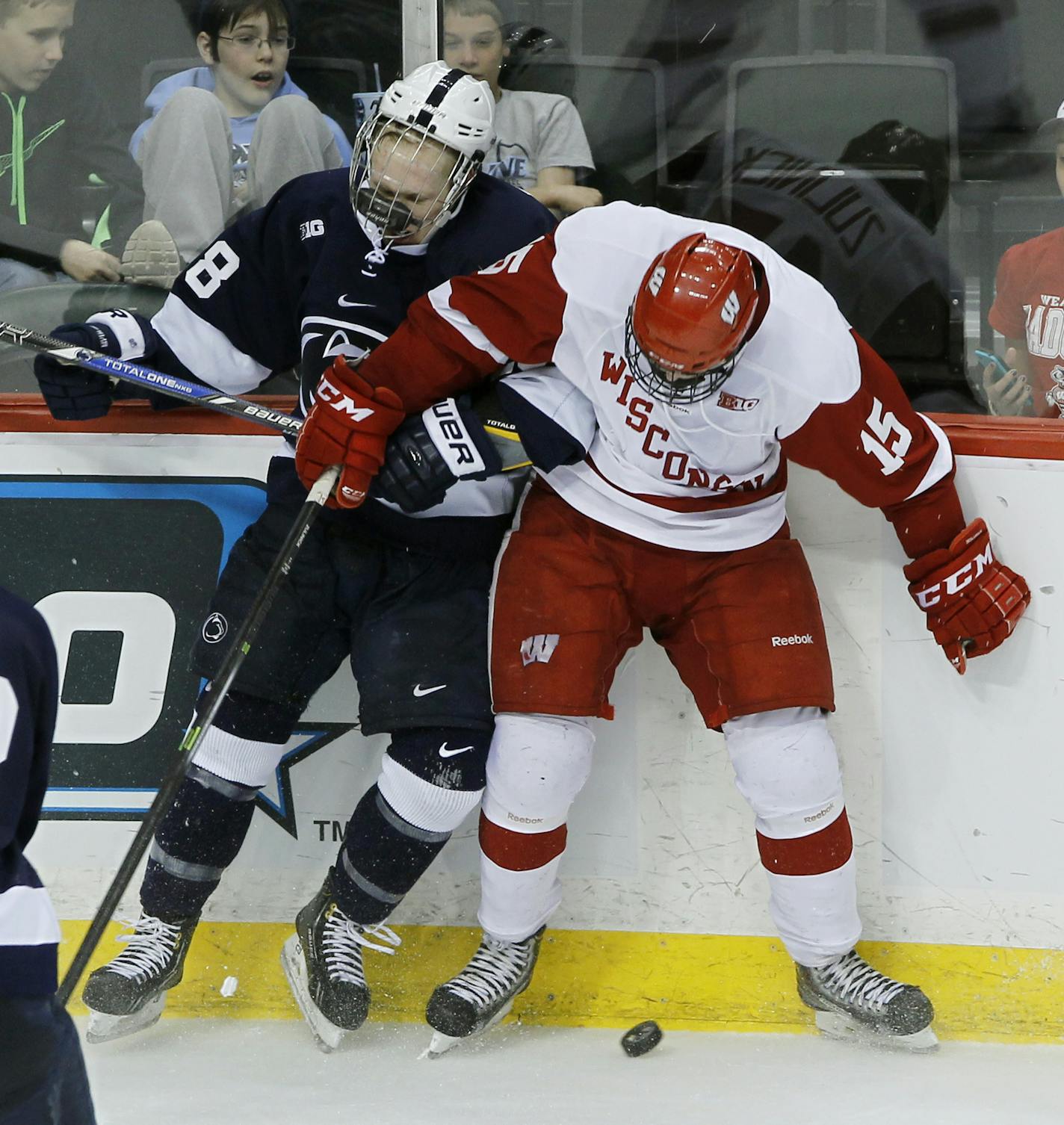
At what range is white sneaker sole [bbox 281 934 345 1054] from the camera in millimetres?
2098

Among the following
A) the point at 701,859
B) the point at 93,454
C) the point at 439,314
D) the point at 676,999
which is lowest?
the point at 676,999

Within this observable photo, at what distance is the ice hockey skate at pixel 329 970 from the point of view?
207 centimetres

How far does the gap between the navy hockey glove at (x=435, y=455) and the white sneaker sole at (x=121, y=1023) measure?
Result: 906 millimetres

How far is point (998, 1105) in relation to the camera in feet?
6.51

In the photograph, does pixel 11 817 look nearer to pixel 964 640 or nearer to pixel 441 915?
pixel 441 915

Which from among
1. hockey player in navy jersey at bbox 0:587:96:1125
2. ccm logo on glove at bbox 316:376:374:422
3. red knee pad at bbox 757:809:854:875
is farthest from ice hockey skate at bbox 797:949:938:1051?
hockey player in navy jersey at bbox 0:587:96:1125

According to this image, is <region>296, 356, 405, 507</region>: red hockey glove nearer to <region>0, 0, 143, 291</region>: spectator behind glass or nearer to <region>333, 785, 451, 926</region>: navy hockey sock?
<region>333, 785, 451, 926</region>: navy hockey sock

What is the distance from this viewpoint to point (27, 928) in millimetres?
1159

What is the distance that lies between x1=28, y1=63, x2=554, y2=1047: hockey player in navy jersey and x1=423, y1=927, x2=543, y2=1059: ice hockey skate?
125 mm

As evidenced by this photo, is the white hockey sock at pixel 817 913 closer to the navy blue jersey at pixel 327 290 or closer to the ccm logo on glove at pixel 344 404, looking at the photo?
the navy blue jersey at pixel 327 290

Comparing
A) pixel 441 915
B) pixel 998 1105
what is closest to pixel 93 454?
pixel 441 915

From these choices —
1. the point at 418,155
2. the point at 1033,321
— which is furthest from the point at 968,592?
the point at 418,155

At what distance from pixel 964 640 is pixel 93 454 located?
1.41 metres

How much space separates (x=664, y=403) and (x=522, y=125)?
77 centimetres
